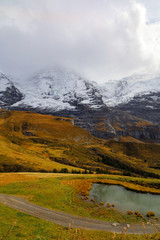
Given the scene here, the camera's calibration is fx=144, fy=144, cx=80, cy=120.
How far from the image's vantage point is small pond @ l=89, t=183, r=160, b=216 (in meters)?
29.2

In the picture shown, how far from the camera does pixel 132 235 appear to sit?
18.5 meters

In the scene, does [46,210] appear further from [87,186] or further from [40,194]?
[87,186]

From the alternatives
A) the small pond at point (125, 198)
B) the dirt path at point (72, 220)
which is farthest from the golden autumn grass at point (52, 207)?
the small pond at point (125, 198)

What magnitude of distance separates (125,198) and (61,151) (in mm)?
82141

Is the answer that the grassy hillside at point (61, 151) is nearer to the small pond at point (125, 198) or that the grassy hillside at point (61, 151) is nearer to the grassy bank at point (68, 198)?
the grassy bank at point (68, 198)

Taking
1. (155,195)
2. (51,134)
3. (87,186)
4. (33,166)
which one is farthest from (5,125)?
(155,195)

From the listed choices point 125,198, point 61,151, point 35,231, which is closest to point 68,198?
point 125,198

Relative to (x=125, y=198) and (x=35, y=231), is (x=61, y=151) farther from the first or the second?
(x=35, y=231)

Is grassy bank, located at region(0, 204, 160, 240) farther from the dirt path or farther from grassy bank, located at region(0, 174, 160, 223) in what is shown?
grassy bank, located at region(0, 174, 160, 223)

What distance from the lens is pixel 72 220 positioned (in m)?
20.8

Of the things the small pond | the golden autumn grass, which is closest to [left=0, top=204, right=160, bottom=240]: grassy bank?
the golden autumn grass

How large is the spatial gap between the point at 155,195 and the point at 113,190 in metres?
10.6

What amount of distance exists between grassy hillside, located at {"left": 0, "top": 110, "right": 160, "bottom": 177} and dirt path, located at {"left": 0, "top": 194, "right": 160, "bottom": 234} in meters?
34.9

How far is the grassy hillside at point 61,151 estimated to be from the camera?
71406mm
